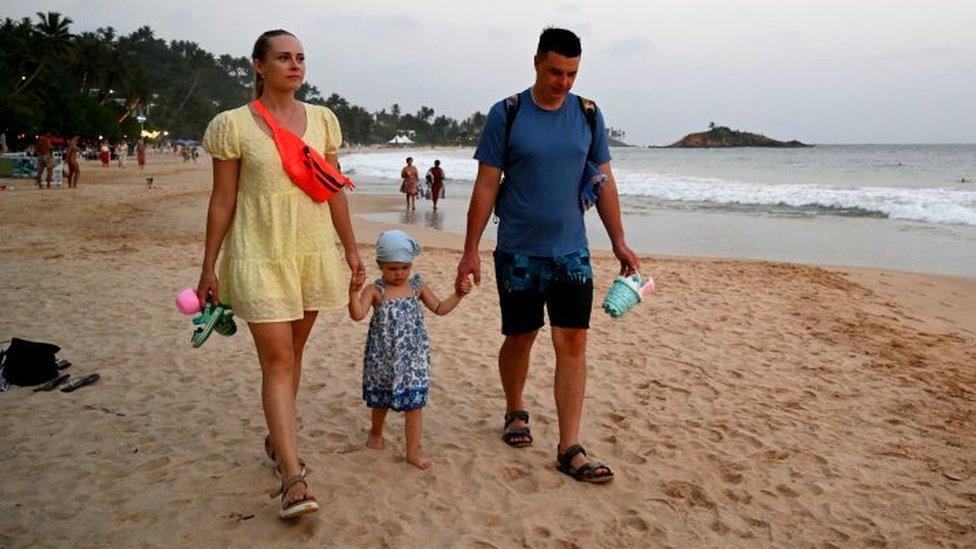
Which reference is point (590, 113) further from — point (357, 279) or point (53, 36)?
point (53, 36)

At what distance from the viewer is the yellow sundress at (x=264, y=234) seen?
9.30ft

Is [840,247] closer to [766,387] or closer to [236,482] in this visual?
[766,387]

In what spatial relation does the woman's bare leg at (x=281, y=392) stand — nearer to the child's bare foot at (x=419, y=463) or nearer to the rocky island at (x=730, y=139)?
the child's bare foot at (x=419, y=463)

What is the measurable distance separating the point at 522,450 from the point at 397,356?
2.92 feet

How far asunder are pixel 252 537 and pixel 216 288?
3.15 ft

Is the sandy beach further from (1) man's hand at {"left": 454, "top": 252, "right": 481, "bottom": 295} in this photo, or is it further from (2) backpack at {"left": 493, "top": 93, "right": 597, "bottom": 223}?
(2) backpack at {"left": 493, "top": 93, "right": 597, "bottom": 223}

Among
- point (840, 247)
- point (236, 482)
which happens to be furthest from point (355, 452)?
point (840, 247)

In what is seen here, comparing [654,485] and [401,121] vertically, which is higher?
[401,121]

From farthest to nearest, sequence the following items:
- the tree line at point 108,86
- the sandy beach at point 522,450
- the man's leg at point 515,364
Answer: the tree line at point 108,86 < the man's leg at point 515,364 < the sandy beach at point 522,450

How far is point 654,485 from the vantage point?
344cm

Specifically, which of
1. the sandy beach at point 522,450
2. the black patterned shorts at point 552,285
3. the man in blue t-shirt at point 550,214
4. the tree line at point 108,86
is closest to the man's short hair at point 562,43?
→ the man in blue t-shirt at point 550,214

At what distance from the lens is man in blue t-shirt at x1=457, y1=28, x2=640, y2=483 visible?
3.31 metres

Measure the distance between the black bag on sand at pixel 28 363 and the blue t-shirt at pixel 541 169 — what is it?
3172 millimetres

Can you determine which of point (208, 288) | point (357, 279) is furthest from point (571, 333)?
point (208, 288)
